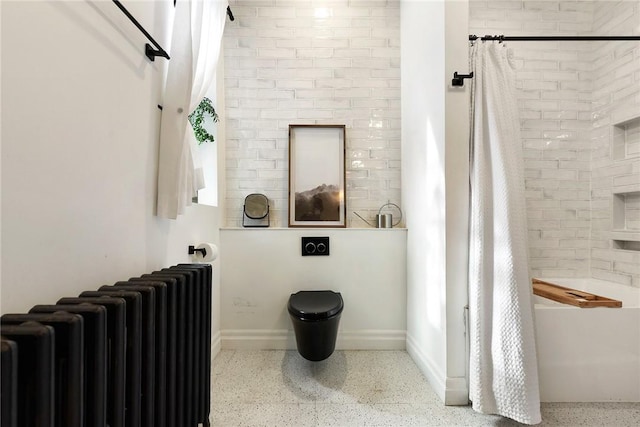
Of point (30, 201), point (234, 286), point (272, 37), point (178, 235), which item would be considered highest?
point (272, 37)

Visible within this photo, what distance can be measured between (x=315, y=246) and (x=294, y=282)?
1.02ft

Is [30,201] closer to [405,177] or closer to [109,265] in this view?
[109,265]

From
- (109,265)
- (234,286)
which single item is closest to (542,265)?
(234,286)

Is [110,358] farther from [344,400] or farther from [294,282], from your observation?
[294,282]

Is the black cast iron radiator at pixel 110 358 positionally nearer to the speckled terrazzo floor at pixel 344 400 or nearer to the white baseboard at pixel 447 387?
the speckled terrazzo floor at pixel 344 400

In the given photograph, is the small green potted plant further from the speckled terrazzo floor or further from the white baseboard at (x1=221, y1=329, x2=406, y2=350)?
the speckled terrazzo floor

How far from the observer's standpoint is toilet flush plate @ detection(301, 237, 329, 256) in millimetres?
2088

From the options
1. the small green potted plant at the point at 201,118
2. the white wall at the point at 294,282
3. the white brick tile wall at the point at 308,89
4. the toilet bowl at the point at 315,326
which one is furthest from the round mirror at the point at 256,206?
the toilet bowl at the point at 315,326

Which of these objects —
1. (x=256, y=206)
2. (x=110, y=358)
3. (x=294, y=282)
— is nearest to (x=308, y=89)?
(x=256, y=206)

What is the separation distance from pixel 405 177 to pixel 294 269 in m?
1.10

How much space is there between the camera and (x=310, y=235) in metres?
2.10

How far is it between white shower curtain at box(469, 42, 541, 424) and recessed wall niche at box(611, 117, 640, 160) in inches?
48.0

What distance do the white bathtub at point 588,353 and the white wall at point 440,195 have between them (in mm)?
430

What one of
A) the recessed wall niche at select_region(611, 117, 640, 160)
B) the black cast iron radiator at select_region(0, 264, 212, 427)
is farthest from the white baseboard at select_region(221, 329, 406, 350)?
the recessed wall niche at select_region(611, 117, 640, 160)
